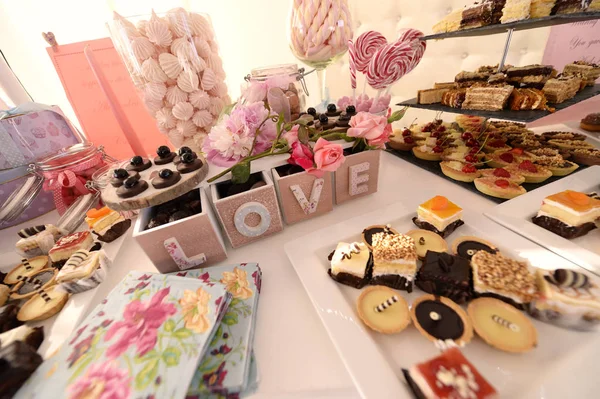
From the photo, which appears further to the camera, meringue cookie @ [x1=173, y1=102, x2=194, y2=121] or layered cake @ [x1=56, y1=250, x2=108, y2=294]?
meringue cookie @ [x1=173, y1=102, x2=194, y2=121]

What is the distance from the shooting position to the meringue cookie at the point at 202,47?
956 millimetres

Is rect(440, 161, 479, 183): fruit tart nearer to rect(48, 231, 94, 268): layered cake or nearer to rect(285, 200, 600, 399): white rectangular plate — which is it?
rect(285, 200, 600, 399): white rectangular plate

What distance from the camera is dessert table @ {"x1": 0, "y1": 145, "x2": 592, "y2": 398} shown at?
469 millimetres

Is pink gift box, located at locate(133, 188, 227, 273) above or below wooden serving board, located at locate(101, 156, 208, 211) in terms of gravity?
below

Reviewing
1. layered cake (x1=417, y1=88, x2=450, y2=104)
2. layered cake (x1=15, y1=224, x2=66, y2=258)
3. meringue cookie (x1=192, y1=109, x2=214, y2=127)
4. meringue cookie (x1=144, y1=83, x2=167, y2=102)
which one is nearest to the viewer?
layered cake (x1=15, y1=224, x2=66, y2=258)

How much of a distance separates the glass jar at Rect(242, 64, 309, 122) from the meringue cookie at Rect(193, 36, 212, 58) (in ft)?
0.61

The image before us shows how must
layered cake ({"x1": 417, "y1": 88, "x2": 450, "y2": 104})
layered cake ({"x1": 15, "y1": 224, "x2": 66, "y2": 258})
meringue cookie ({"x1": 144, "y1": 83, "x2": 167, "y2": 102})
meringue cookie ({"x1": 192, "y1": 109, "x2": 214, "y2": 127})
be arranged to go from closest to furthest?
layered cake ({"x1": 15, "y1": 224, "x2": 66, "y2": 258}) < meringue cookie ({"x1": 144, "y1": 83, "x2": 167, "y2": 102}) < meringue cookie ({"x1": 192, "y1": 109, "x2": 214, "y2": 127}) < layered cake ({"x1": 417, "y1": 88, "x2": 450, "y2": 104})

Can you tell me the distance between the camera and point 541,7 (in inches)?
31.3

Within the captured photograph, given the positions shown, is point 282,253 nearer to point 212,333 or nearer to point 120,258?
point 212,333

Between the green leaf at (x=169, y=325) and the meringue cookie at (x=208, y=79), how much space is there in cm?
89

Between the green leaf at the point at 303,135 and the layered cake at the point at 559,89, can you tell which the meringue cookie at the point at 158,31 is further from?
the layered cake at the point at 559,89

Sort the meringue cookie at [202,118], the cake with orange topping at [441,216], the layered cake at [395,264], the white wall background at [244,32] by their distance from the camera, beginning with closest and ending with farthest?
the layered cake at [395,264], the cake with orange topping at [441,216], the meringue cookie at [202,118], the white wall background at [244,32]

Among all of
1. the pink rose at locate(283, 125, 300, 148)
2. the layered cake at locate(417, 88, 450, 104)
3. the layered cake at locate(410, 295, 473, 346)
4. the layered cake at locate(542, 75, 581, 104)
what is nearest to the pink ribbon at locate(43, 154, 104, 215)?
the pink rose at locate(283, 125, 300, 148)

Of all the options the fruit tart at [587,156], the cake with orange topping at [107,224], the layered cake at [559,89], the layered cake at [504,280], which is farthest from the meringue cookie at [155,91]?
the fruit tart at [587,156]
